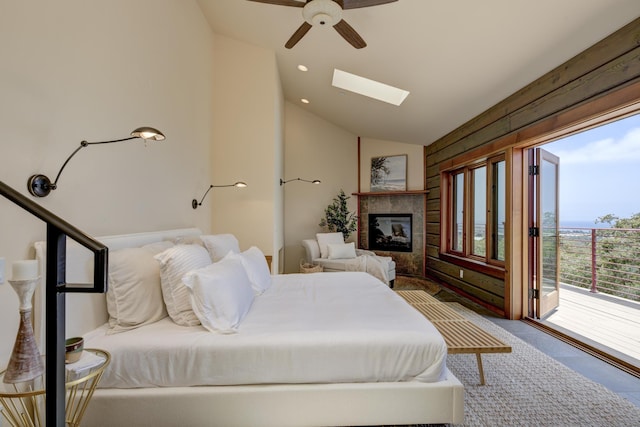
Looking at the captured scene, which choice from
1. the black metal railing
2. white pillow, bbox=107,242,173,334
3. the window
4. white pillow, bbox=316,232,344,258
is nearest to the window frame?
the window

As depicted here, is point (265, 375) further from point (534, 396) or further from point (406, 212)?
point (406, 212)

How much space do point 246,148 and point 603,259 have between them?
474 centimetres

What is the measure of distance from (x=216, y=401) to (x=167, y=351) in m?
0.35

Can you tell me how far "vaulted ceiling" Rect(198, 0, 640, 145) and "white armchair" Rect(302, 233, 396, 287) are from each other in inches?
89.4

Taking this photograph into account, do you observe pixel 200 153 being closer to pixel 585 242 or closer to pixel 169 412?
pixel 169 412

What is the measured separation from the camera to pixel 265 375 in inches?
56.4

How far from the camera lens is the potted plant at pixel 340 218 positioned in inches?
220

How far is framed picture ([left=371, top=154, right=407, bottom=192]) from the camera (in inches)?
225

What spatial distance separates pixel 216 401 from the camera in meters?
1.42

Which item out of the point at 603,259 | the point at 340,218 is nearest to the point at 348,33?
the point at 340,218

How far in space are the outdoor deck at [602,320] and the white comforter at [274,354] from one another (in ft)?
7.25

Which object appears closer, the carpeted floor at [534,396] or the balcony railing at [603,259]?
the carpeted floor at [534,396]

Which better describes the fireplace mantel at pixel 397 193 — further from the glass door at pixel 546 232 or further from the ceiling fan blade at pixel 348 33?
the ceiling fan blade at pixel 348 33

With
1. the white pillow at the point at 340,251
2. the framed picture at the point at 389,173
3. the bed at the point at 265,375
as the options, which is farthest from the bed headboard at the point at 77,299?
the framed picture at the point at 389,173
